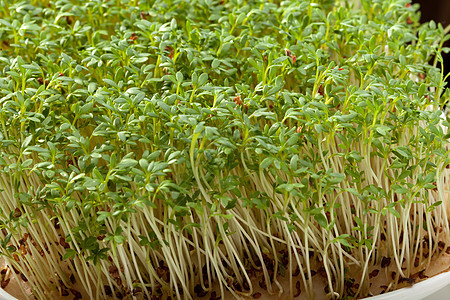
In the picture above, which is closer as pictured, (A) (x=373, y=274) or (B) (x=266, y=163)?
(B) (x=266, y=163)

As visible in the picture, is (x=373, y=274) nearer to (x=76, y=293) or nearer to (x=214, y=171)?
(x=214, y=171)

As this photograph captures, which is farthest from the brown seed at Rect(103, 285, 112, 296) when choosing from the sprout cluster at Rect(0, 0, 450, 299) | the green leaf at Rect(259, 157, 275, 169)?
the green leaf at Rect(259, 157, 275, 169)

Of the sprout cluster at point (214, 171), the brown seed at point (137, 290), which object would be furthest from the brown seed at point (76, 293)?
the brown seed at point (137, 290)

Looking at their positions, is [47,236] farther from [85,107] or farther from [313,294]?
[313,294]

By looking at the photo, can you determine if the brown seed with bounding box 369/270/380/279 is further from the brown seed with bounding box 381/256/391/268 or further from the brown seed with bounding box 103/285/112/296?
the brown seed with bounding box 103/285/112/296

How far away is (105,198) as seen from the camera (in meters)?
1.08

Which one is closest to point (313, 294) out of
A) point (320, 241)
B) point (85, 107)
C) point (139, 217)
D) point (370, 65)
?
point (320, 241)

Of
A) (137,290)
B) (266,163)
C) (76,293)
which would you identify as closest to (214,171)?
(266,163)

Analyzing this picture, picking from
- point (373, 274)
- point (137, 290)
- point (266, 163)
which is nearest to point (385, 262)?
point (373, 274)

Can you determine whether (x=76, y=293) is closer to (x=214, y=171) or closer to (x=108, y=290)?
(x=108, y=290)

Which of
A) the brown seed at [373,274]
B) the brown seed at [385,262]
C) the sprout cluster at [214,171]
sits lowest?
the brown seed at [373,274]

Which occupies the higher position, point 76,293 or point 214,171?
point 214,171

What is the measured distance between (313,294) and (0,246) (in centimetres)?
74

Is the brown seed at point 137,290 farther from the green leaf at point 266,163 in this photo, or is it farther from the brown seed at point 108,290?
the green leaf at point 266,163
